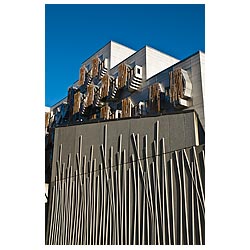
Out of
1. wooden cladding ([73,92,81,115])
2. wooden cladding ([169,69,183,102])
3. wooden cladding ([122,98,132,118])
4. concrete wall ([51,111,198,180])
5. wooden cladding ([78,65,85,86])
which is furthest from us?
wooden cladding ([78,65,85,86])

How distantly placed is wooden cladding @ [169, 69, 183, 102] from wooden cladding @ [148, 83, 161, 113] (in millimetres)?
454

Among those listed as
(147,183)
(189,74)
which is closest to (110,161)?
(147,183)

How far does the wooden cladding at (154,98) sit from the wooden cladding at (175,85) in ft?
1.49

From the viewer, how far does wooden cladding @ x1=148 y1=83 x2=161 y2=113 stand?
7.64 metres

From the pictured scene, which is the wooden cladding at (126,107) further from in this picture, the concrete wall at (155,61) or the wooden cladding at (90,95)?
the wooden cladding at (90,95)

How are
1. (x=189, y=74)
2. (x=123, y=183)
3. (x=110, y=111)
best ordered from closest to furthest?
1. (x=123, y=183)
2. (x=189, y=74)
3. (x=110, y=111)

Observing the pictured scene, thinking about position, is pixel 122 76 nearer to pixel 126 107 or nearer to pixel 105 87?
pixel 105 87

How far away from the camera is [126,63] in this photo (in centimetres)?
963

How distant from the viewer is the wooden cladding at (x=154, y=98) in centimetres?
764

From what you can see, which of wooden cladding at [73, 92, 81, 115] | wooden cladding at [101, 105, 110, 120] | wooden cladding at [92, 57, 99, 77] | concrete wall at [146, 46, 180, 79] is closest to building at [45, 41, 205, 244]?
concrete wall at [146, 46, 180, 79]

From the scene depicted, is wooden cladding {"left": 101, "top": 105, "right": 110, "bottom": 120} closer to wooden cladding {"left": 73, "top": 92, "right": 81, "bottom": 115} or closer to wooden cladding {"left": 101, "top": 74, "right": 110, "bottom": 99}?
wooden cladding {"left": 101, "top": 74, "right": 110, "bottom": 99}

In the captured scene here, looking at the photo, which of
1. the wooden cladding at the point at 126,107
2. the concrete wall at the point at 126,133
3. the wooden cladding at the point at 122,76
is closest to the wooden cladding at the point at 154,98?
the wooden cladding at the point at 126,107
